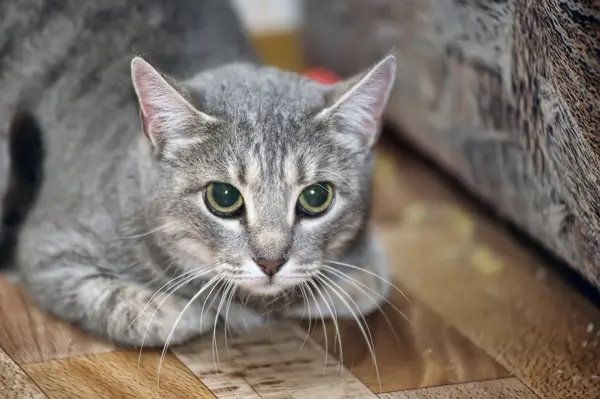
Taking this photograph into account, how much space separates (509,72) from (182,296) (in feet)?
2.38

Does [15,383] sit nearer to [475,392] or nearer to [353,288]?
[353,288]

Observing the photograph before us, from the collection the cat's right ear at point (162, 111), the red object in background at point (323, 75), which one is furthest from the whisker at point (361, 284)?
the red object in background at point (323, 75)

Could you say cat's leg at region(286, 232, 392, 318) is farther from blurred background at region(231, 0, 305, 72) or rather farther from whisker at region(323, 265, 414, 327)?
blurred background at region(231, 0, 305, 72)

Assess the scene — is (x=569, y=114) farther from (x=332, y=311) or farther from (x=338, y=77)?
(x=338, y=77)

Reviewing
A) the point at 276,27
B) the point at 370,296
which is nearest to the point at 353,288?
the point at 370,296

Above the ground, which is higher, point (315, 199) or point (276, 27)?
point (276, 27)

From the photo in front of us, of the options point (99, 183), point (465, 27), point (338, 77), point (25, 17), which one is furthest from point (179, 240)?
point (338, 77)

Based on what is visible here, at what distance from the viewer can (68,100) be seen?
1.73 m

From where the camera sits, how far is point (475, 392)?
1.48 m

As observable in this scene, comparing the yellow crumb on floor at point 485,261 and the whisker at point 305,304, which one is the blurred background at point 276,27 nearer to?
the yellow crumb on floor at point 485,261

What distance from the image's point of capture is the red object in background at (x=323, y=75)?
2.46 m

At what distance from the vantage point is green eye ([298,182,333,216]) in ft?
4.79

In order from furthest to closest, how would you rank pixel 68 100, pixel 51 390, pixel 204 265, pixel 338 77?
1. pixel 338 77
2. pixel 68 100
3. pixel 204 265
4. pixel 51 390

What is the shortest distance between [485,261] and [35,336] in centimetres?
97
